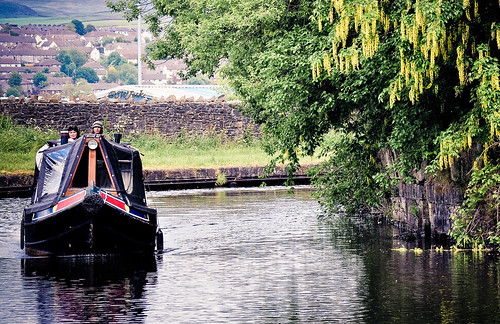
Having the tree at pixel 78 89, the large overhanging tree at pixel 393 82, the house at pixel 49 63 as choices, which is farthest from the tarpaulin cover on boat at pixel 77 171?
the house at pixel 49 63

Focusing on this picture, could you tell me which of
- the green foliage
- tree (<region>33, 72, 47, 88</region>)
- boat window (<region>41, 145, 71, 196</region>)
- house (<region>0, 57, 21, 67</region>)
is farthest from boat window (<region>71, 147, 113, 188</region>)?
house (<region>0, 57, 21, 67</region>)

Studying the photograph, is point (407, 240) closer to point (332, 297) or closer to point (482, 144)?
point (482, 144)

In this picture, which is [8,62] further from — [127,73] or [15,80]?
[15,80]

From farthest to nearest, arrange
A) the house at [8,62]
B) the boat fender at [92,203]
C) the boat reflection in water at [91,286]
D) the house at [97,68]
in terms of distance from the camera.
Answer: the house at [8,62]
the house at [97,68]
the boat fender at [92,203]
the boat reflection in water at [91,286]

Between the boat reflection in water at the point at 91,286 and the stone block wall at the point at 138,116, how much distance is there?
2389 cm

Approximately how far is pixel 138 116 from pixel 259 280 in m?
29.1

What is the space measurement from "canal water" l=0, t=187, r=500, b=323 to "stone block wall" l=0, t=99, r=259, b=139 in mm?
18105

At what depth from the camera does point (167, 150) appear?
45.4 m

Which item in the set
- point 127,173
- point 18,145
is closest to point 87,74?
point 18,145

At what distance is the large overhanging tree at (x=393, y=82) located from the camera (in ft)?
62.2

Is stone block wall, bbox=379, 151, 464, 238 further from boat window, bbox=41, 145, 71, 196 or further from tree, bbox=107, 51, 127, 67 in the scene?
tree, bbox=107, 51, 127, 67

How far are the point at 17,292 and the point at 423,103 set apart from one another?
8.69m

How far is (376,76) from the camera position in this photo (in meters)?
20.8

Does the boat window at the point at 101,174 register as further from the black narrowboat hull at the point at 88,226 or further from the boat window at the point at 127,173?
the black narrowboat hull at the point at 88,226
